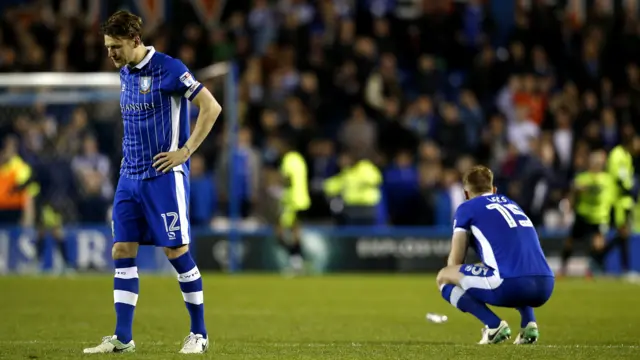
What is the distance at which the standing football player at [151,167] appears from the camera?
8008mm

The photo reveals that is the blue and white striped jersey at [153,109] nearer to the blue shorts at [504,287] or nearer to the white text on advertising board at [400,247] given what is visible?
the blue shorts at [504,287]

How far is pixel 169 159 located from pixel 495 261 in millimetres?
2467

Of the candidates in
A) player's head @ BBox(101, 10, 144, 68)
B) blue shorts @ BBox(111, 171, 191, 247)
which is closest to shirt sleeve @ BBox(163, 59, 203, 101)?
player's head @ BBox(101, 10, 144, 68)

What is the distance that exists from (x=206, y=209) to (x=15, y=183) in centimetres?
325

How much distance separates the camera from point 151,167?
8.07 meters

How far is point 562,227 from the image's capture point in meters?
20.6

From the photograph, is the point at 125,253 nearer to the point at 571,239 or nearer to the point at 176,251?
the point at 176,251

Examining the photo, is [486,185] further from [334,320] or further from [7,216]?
[7,216]

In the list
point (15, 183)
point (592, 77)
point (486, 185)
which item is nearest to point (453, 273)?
point (486, 185)

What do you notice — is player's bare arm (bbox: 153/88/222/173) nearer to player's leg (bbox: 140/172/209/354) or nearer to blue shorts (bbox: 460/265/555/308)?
player's leg (bbox: 140/172/209/354)

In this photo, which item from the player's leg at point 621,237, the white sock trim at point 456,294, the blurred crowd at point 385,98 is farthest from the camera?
the blurred crowd at point 385,98

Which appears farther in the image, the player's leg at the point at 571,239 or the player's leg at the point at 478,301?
the player's leg at the point at 571,239

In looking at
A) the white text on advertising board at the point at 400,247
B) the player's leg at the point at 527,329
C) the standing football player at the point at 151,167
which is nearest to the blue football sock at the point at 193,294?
the standing football player at the point at 151,167

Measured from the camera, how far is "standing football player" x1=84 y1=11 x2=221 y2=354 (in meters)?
8.01
